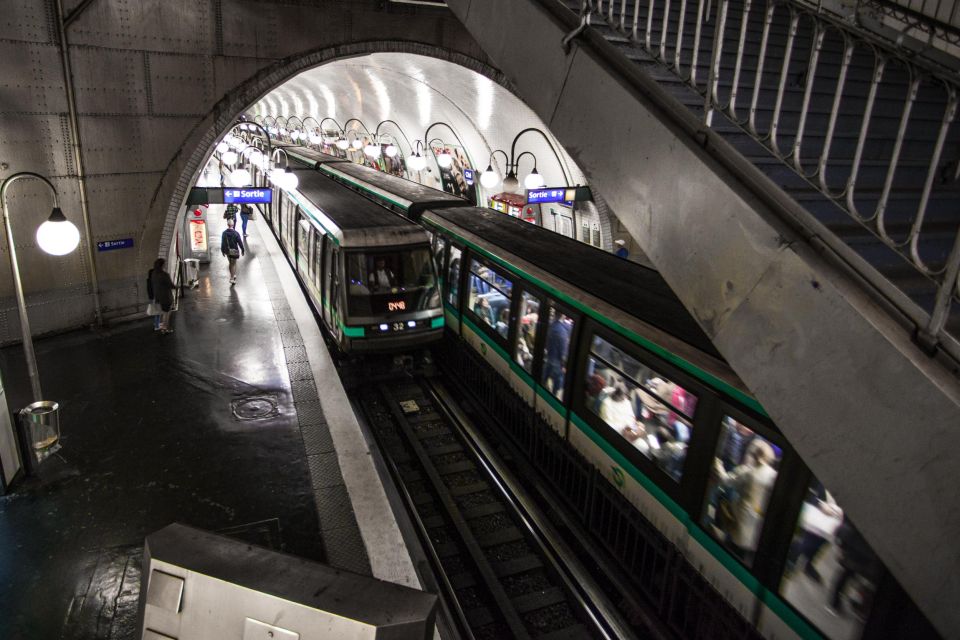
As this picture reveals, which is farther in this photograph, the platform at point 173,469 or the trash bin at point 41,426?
the trash bin at point 41,426

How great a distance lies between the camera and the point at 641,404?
541 centimetres

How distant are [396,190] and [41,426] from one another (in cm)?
844

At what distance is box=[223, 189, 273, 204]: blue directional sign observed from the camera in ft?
37.6

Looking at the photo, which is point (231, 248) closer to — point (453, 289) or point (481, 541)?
point (453, 289)

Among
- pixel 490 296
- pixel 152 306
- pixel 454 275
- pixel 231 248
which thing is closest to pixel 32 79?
pixel 152 306

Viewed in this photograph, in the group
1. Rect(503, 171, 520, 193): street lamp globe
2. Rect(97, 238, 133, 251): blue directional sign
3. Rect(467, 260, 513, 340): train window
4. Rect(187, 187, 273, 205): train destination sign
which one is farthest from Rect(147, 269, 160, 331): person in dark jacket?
Rect(503, 171, 520, 193): street lamp globe

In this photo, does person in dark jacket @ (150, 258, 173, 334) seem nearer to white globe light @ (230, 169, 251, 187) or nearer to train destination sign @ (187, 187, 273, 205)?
train destination sign @ (187, 187, 273, 205)

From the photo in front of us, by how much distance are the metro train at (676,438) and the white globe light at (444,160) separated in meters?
15.3

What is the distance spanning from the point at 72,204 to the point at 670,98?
10188 mm

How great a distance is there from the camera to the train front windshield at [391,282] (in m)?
9.36

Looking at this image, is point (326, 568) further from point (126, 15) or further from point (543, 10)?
point (126, 15)

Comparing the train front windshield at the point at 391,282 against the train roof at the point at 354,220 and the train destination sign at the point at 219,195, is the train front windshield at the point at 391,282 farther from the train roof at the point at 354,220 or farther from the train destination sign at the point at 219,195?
the train destination sign at the point at 219,195

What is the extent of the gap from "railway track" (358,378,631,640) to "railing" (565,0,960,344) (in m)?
3.80

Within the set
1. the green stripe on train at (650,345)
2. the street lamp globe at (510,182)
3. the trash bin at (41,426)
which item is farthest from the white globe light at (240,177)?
the green stripe on train at (650,345)
